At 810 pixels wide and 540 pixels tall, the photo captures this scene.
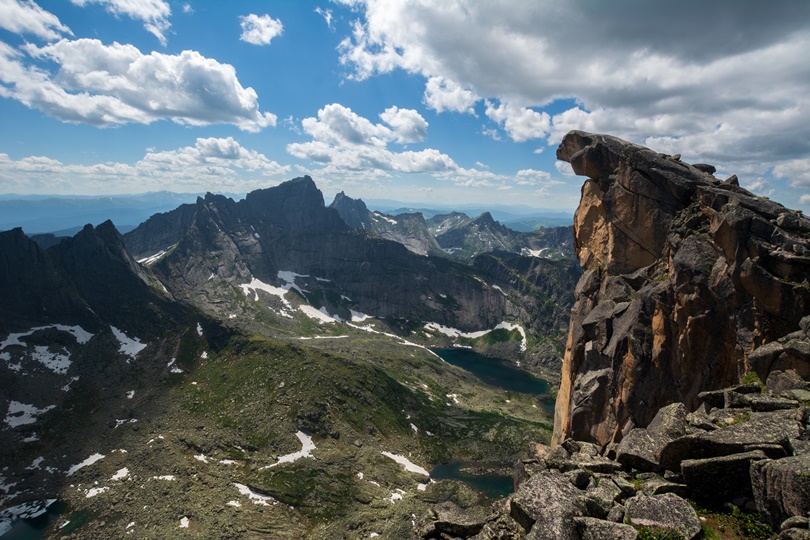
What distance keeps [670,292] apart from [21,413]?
16750 centimetres

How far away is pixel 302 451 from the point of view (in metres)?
117

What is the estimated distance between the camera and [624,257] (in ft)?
160

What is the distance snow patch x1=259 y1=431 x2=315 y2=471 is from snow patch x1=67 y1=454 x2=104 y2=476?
149ft

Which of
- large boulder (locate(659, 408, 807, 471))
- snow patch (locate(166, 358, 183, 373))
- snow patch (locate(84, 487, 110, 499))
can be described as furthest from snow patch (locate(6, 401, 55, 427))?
large boulder (locate(659, 408, 807, 471))

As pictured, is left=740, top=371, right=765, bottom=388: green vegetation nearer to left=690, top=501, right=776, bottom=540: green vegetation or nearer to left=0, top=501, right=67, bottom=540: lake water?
left=690, top=501, right=776, bottom=540: green vegetation

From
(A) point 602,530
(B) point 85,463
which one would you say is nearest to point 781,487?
(A) point 602,530

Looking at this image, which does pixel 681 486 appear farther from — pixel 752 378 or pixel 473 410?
pixel 473 410

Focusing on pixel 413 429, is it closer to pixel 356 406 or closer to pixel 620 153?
pixel 356 406

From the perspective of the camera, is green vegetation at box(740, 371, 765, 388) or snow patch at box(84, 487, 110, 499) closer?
green vegetation at box(740, 371, 765, 388)

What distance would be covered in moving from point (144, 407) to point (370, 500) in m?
85.2

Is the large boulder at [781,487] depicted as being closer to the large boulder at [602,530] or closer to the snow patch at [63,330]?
the large boulder at [602,530]

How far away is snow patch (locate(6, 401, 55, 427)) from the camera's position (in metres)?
114

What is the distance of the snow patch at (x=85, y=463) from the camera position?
102 metres

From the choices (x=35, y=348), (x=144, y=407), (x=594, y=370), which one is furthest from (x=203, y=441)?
(x=594, y=370)
